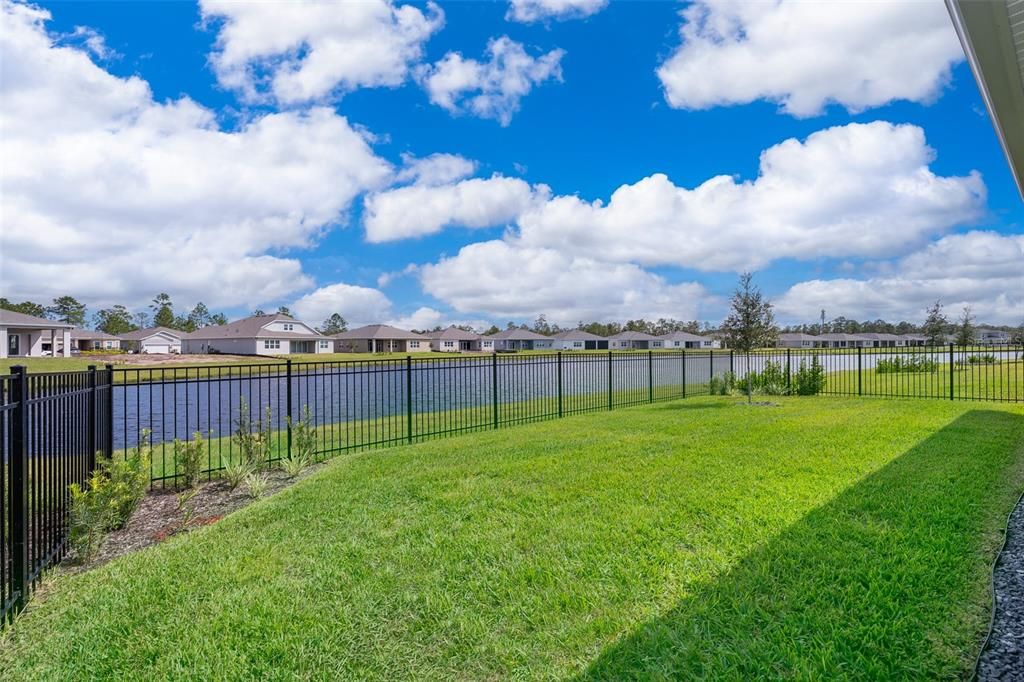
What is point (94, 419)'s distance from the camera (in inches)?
192

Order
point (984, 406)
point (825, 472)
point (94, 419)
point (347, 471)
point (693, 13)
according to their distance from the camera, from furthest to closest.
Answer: point (984, 406)
point (693, 13)
point (347, 471)
point (825, 472)
point (94, 419)

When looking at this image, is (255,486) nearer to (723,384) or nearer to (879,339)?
(723,384)

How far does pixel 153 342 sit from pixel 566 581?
70702mm

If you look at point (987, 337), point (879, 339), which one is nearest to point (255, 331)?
point (987, 337)

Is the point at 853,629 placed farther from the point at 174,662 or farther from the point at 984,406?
the point at 984,406

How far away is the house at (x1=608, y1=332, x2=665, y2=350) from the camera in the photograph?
3177 inches

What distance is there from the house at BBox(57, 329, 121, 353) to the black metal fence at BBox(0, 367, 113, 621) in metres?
64.1

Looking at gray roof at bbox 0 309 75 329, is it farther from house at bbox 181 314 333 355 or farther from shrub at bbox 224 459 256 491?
shrub at bbox 224 459 256 491

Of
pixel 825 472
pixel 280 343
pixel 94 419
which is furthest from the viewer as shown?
pixel 280 343

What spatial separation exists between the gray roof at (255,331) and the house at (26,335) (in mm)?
15032

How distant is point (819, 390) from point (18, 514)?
16375mm

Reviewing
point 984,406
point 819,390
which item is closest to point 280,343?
point 819,390

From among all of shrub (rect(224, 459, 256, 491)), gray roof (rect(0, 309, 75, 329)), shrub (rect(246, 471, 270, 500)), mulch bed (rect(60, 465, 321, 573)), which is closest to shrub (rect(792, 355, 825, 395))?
mulch bed (rect(60, 465, 321, 573))

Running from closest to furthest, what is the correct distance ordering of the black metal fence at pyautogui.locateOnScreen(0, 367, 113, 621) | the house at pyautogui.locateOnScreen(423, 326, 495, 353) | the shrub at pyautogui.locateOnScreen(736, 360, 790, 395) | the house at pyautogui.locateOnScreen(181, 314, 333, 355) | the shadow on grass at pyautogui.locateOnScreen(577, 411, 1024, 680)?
1. the shadow on grass at pyautogui.locateOnScreen(577, 411, 1024, 680)
2. the black metal fence at pyautogui.locateOnScreen(0, 367, 113, 621)
3. the shrub at pyautogui.locateOnScreen(736, 360, 790, 395)
4. the house at pyautogui.locateOnScreen(181, 314, 333, 355)
5. the house at pyautogui.locateOnScreen(423, 326, 495, 353)
